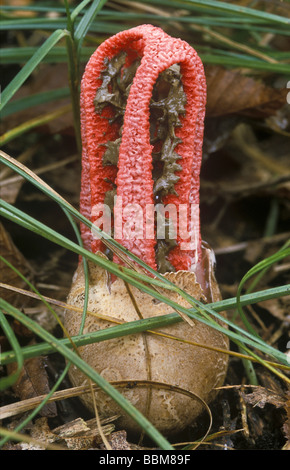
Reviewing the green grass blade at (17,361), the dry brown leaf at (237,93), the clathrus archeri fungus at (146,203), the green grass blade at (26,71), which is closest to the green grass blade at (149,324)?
the clathrus archeri fungus at (146,203)

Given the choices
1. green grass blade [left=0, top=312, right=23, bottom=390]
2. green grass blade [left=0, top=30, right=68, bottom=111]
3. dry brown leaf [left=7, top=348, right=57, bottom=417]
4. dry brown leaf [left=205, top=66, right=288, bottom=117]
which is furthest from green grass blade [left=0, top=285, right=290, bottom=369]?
dry brown leaf [left=205, top=66, right=288, bottom=117]

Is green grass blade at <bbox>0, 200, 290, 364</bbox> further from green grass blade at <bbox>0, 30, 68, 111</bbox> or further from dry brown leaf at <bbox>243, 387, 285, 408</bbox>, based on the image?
green grass blade at <bbox>0, 30, 68, 111</bbox>

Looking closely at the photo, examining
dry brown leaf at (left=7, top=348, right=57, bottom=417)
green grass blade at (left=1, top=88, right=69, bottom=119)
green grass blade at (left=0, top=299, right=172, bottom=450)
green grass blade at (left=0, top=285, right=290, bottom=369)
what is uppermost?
green grass blade at (left=1, top=88, right=69, bottom=119)

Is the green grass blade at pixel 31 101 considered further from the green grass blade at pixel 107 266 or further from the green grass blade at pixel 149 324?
the green grass blade at pixel 149 324

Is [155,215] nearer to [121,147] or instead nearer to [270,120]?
[121,147]

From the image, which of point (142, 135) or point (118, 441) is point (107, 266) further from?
point (118, 441)

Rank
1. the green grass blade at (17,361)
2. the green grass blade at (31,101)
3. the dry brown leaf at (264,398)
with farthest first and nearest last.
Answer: the green grass blade at (31,101) < the dry brown leaf at (264,398) < the green grass blade at (17,361)
